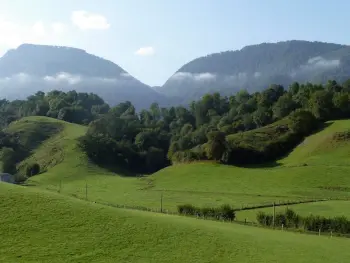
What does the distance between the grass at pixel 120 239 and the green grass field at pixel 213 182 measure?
24033 mm

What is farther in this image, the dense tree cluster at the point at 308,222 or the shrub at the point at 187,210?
the shrub at the point at 187,210

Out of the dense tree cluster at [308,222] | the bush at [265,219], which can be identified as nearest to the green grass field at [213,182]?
the bush at [265,219]

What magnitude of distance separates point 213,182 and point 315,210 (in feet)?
113

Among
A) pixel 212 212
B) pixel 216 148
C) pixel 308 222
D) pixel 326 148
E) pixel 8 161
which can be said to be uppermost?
pixel 326 148

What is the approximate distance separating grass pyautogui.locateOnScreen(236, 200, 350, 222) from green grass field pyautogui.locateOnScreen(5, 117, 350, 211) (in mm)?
4611

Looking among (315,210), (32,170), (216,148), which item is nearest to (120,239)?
(315,210)

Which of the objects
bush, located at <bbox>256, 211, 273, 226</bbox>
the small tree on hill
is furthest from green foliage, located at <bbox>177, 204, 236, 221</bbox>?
the small tree on hill

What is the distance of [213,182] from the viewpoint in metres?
93.8

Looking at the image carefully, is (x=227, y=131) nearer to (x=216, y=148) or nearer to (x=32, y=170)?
(x=216, y=148)

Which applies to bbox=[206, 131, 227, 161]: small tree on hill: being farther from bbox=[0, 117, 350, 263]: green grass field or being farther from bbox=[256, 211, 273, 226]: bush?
bbox=[256, 211, 273, 226]: bush

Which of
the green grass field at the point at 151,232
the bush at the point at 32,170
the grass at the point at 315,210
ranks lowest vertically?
the bush at the point at 32,170

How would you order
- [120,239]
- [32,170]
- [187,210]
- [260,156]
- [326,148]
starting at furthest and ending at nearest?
[260,156] < [32,170] < [326,148] < [187,210] < [120,239]

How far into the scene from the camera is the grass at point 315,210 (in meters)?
58.2

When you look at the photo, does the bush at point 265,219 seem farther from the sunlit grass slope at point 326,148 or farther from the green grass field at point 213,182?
the sunlit grass slope at point 326,148
